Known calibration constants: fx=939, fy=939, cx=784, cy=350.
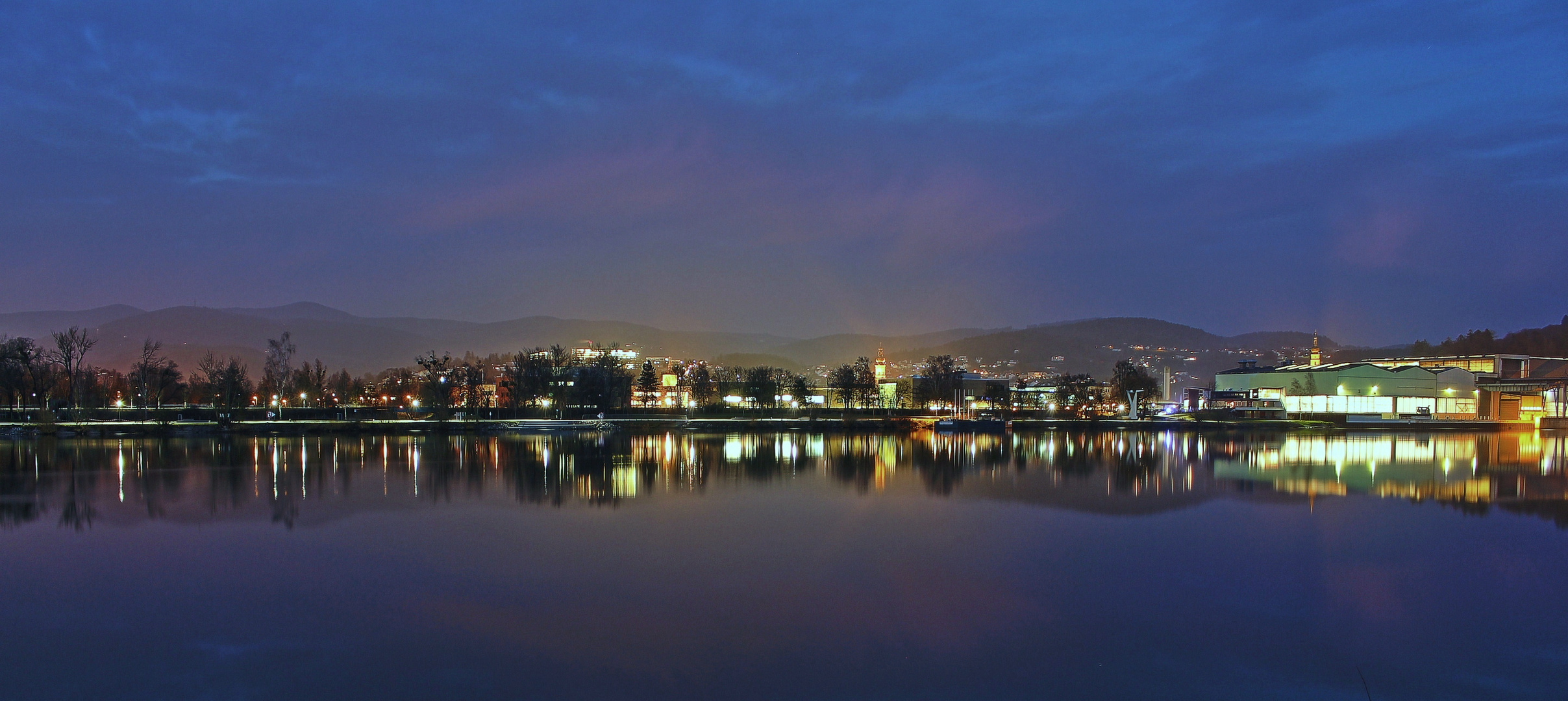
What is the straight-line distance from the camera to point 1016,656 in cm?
870

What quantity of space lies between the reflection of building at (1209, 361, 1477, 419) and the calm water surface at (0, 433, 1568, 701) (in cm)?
5941

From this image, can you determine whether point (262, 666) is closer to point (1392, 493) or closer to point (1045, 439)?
point (1392, 493)

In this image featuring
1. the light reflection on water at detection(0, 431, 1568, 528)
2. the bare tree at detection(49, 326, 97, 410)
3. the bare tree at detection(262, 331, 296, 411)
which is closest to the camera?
the light reflection on water at detection(0, 431, 1568, 528)

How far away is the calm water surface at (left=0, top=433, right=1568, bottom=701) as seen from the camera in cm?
814

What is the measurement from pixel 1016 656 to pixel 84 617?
32.4ft

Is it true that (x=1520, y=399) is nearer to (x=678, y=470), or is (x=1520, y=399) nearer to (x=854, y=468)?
(x=854, y=468)

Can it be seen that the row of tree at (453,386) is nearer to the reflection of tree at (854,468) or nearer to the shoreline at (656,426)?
the shoreline at (656,426)

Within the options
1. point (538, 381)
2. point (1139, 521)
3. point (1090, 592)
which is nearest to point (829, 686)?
point (1090, 592)

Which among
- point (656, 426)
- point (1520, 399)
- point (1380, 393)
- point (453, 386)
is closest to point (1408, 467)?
point (656, 426)

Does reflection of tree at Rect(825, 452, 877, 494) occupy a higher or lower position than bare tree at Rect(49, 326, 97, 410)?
lower

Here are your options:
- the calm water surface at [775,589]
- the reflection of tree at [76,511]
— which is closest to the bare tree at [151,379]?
the calm water surface at [775,589]

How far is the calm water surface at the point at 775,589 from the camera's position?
8141 millimetres

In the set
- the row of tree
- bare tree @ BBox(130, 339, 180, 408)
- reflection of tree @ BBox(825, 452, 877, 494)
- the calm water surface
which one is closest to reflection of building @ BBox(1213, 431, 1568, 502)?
the calm water surface

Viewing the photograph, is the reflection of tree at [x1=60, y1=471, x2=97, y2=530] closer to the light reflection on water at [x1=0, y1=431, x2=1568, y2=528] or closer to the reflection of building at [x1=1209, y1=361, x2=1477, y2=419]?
the light reflection on water at [x1=0, y1=431, x2=1568, y2=528]
